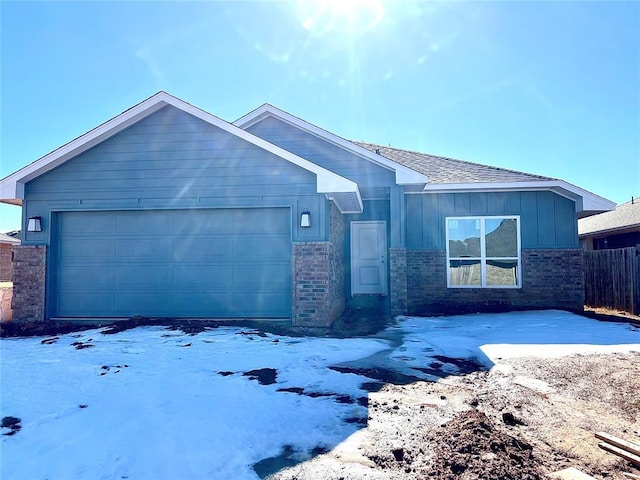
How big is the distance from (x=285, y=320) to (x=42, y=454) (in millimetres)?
4980

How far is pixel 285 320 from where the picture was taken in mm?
7543

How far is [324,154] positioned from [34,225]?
21.5 feet

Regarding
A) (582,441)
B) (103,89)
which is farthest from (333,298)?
(103,89)

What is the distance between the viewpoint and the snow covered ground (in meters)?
2.69

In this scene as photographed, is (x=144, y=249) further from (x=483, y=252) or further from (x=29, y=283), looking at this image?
(x=483, y=252)

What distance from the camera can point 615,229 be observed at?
1603 centimetres

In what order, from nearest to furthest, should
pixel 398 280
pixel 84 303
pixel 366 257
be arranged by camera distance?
pixel 84 303 → pixel 398 280 → pixel 366 257

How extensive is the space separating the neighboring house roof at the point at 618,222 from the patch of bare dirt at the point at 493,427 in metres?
13.7

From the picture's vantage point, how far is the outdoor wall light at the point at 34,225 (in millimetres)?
7766

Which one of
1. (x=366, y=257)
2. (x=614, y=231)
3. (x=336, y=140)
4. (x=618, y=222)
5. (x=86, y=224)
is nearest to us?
(x=86, y=224)

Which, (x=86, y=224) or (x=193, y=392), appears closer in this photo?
(x=193, y=392)

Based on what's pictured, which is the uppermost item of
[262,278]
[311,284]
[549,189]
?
[549,189]

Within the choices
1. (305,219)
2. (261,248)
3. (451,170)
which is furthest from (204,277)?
(451,170)

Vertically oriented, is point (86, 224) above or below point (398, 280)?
above
